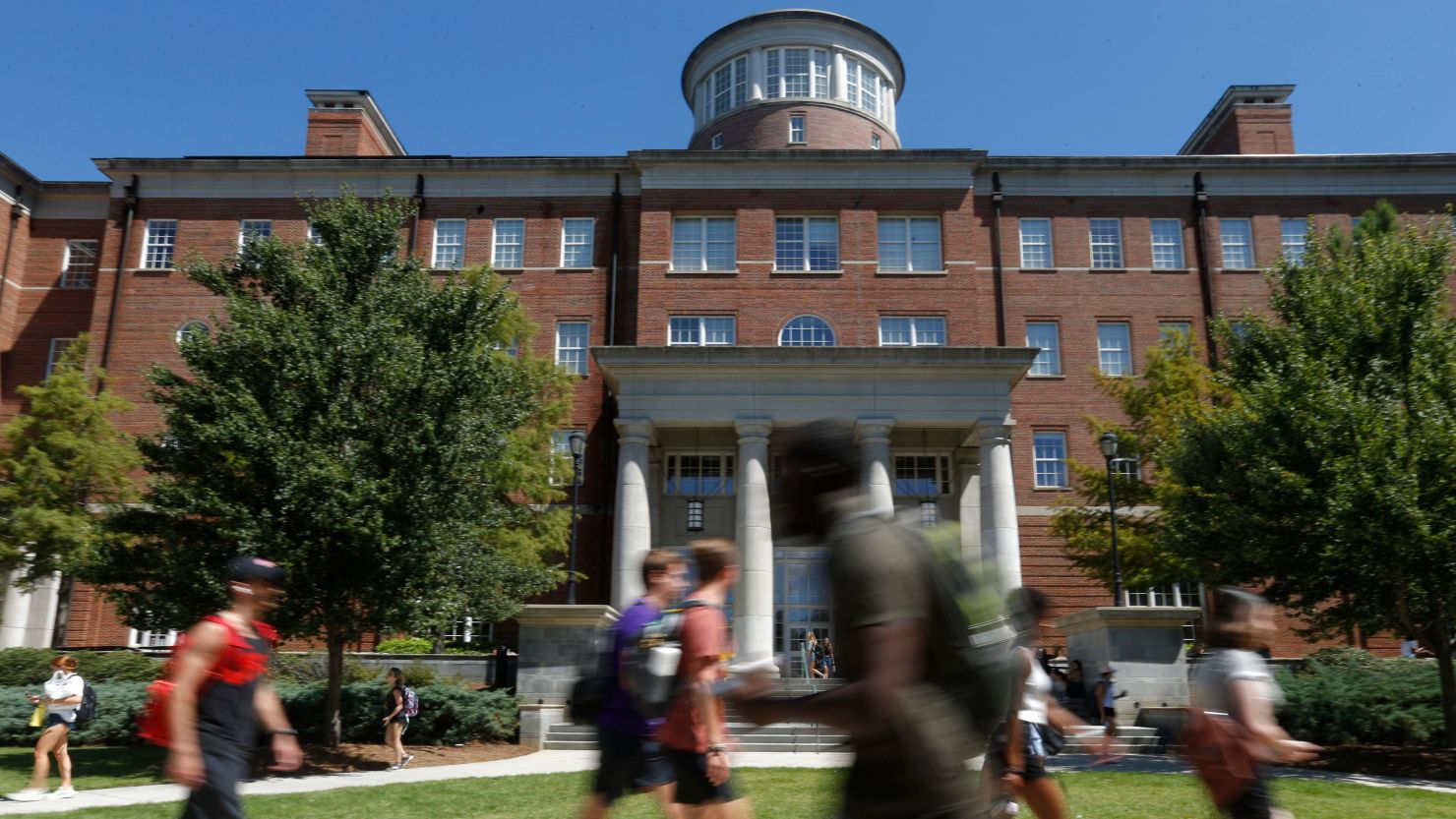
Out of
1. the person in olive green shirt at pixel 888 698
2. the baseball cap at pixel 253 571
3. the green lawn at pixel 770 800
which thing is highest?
the baseball cap at pixel 253 571

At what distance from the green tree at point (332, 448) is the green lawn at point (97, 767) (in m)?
2.32

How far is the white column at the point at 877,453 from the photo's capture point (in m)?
27.8

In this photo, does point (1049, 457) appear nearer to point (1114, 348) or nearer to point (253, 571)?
point (1114, 348)

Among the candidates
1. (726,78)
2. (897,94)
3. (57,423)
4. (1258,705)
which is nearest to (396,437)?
(1258,705)

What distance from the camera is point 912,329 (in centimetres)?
3372

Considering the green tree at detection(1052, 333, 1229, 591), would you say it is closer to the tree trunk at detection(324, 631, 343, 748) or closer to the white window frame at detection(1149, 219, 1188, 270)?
the white window frame at detection(1149, 219, 1188, 270)

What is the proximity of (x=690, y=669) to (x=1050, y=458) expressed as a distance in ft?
100

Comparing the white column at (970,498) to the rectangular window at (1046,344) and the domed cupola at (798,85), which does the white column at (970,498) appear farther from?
the domed cupola at (798,85)

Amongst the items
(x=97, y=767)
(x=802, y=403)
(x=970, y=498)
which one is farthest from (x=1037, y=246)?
(x=97, y=767)

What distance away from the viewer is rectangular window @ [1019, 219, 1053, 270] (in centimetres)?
3616

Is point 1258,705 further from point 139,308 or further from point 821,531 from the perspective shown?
point 139,308

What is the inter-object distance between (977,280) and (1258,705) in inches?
1225

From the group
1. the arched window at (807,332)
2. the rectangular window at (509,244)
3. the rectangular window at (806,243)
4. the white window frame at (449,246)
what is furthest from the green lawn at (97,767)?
the rectangular window at (806,243)

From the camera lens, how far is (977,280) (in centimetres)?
3566
